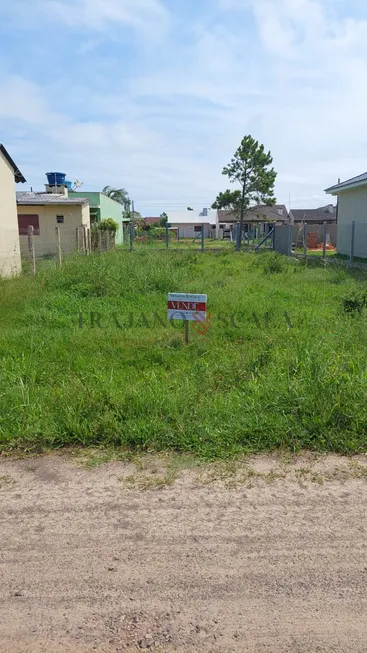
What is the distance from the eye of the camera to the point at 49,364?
18.1ft

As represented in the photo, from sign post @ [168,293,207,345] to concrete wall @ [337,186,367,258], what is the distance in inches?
573

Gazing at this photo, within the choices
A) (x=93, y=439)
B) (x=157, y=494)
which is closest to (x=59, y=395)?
(x=93, y=439)

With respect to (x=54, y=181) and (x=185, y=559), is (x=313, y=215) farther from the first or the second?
(x=185, y=559)

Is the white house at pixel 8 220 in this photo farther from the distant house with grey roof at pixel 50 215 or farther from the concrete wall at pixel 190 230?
the concrete wall at pixel 190 230

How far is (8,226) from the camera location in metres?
15.4

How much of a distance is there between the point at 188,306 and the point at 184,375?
941 millimetres

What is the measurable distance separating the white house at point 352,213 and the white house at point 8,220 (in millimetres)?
12210

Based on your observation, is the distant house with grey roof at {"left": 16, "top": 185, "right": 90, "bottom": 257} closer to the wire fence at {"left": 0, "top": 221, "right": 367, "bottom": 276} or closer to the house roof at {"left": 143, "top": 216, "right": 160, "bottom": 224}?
the wire fence at {"left": 0, "top": 221, "right": 367, "bottom": 276}

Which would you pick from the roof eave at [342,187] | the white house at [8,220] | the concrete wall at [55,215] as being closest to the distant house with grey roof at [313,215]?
the roof eave at [342,187]

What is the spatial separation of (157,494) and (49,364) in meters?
2.83

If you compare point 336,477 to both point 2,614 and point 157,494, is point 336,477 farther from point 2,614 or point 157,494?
point 2,614

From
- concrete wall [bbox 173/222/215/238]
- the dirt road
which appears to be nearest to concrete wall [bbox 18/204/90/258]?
the dirt road

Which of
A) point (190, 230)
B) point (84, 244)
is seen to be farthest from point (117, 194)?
point (84, 244)

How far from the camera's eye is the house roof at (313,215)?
214 ft
